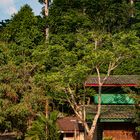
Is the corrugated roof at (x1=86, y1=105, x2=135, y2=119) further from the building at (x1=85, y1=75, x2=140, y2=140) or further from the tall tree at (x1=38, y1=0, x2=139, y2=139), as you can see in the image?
the tall tree at (x1=38, y1=0, x2=139, y2=139)

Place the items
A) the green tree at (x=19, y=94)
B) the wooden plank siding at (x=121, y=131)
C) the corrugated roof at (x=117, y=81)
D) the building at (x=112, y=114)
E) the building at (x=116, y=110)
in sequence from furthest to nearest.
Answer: the corrugated roof at (x=117, y=81) < the green tree at (x=19, y=94) < the wooden plank siding at (x=121, y=131) < the building at (x=112, y=114) < the building at (x=116, y=110)

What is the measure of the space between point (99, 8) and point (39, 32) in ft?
27.7

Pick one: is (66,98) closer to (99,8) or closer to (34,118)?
(34,118)

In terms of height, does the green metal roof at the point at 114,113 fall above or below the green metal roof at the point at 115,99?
below

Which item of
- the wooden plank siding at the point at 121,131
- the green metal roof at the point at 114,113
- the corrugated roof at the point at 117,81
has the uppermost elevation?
the corrugated roof at the point at 117,81

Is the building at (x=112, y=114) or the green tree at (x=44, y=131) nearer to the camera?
the green tree at (x=44, y=131)

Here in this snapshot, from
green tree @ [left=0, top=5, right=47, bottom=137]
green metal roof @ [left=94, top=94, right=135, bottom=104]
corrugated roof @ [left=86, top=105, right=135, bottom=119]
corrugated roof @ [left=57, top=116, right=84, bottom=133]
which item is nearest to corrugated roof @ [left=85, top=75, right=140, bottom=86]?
green metal roof @ [left=94, top=94, right=135, bottom=104]

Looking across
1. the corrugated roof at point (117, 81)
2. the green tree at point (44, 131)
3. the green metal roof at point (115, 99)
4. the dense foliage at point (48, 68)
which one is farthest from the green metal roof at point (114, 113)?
the green tree at point (44, 131)

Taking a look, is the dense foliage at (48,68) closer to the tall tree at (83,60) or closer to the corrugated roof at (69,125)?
the tall tree at (83,60)

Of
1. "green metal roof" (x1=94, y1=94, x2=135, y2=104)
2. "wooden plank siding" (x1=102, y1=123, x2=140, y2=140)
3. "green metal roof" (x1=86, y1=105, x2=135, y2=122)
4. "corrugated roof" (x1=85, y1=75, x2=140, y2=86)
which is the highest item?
"corrugated roof" (x1=85, y1=75, x2=140, y2=86)

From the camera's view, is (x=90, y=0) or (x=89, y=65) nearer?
(x=89, y=65)

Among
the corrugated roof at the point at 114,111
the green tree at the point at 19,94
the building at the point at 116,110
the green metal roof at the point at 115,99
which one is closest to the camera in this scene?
the corrugated roof at the point at 114,111

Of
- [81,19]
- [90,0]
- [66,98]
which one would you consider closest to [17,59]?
[81,19]

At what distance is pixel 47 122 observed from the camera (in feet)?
101
